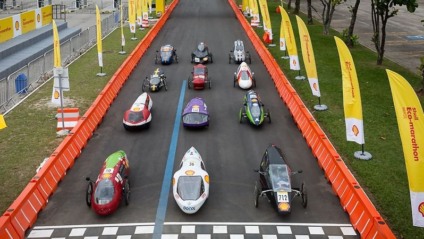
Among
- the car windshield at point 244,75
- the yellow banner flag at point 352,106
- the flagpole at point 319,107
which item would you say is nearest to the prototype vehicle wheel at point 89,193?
the yellow banner flag at point 352,106

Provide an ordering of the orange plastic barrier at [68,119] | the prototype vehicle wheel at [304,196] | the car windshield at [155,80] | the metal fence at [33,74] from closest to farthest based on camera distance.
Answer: the prototype vehicle wheel at [304,196]
the orange plastic barrier at [68,119]
the metal fence at [33,74]
the car windshield at [155,80]

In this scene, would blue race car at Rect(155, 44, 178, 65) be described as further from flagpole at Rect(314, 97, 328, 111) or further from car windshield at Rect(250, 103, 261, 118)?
flagpole at Rect(314, 97, 328, 111)

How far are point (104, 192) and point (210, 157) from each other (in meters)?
6.48

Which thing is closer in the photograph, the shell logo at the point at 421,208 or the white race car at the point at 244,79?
the shell logo at the point at 421,208

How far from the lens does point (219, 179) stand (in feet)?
67.3

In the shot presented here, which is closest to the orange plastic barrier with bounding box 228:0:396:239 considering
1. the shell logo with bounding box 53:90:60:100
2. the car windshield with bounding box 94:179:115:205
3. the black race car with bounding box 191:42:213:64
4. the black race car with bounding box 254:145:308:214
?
the black race car with bounding box 254:145:308:214

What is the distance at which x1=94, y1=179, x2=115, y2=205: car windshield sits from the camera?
17.3 meters

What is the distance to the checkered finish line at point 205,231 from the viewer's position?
53.8 feet

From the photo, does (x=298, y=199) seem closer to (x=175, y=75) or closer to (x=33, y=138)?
(x=33, y=138)

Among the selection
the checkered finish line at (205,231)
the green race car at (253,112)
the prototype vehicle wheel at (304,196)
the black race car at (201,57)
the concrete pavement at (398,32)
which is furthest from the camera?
the concrete pavement at (398,32)

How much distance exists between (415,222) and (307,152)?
874 centimetres

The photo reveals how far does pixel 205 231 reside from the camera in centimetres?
1664

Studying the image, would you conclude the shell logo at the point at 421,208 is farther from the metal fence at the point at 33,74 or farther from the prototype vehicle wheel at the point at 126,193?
the metal fence at the point at 33,74

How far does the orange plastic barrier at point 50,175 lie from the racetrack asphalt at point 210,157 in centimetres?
35
